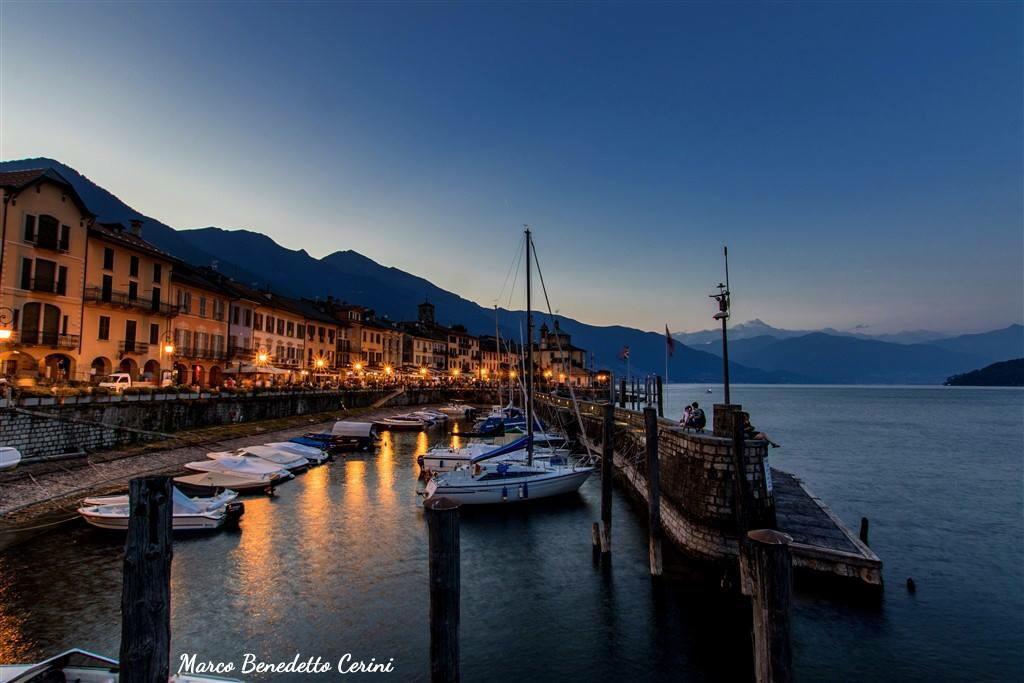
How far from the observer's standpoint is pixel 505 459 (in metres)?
30.4

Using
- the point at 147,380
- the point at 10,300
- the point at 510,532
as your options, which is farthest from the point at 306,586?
the point at 147,380

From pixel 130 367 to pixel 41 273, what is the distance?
1091 cm

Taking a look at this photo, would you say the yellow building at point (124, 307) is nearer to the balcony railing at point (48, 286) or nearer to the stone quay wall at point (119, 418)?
the balcony railing at point (48, 286)

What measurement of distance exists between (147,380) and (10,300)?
13.5 m

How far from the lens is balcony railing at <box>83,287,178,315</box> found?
4125cm

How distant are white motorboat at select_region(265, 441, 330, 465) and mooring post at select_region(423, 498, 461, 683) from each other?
1227 inches

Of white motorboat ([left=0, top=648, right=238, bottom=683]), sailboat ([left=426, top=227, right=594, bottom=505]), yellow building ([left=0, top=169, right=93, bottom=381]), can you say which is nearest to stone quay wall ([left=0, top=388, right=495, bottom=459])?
yellow building ([left=0, top=169, right=93, bottom=381])

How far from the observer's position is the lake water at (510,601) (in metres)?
Result: 12.8

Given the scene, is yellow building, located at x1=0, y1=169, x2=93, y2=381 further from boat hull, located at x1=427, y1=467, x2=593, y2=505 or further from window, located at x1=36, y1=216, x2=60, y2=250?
boat hull, located at x1=427, y1=467, x2=593, y2=505

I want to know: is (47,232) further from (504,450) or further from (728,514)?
→ (728,514)

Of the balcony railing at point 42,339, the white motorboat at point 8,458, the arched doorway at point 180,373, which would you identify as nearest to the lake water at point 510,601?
the white motorboat at point 8,458

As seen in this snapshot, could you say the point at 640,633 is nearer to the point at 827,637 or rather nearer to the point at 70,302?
the point at 827,637

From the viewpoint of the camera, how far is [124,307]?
44.2 metres

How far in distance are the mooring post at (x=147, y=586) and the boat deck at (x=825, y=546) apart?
16.5m
